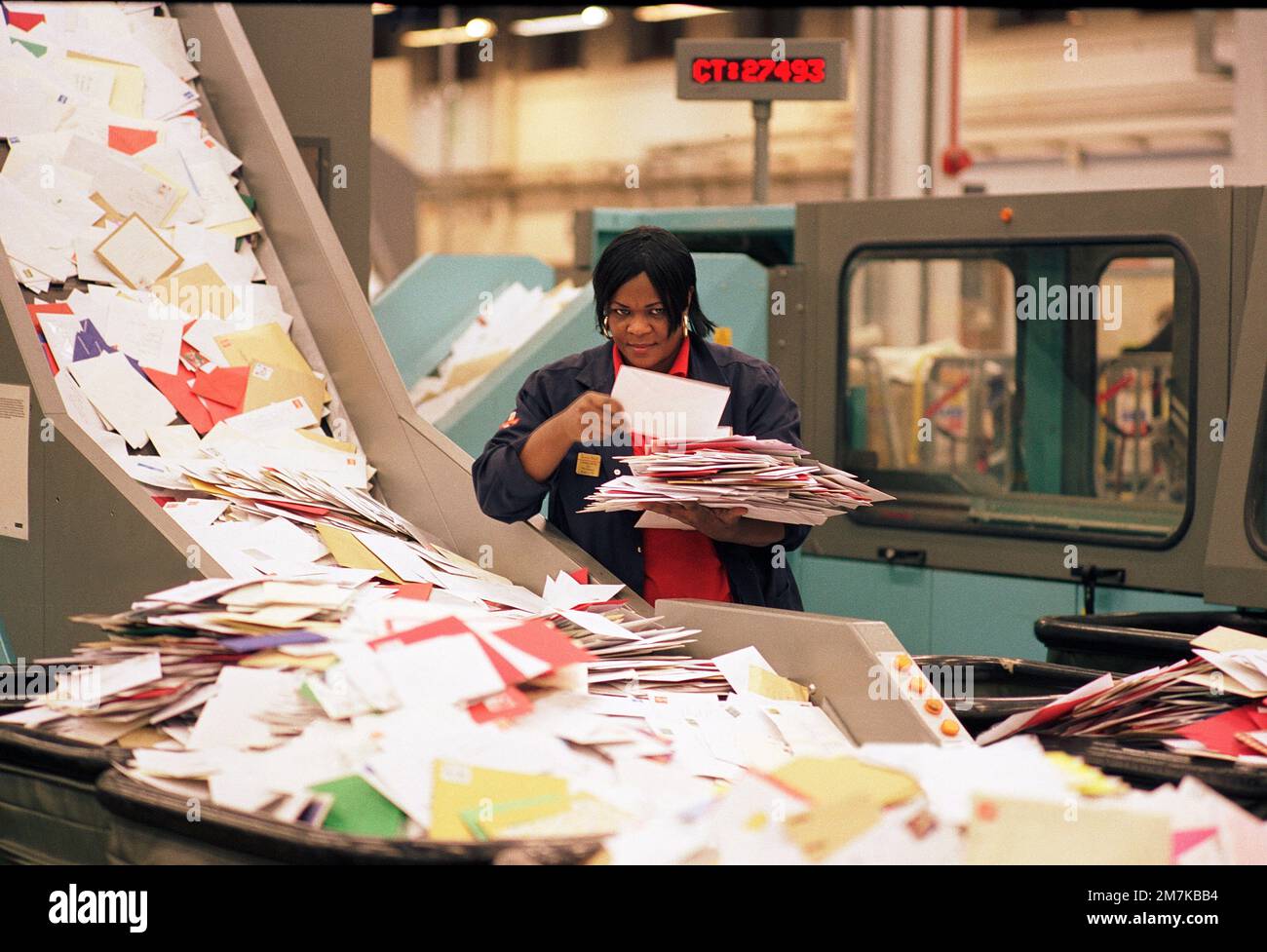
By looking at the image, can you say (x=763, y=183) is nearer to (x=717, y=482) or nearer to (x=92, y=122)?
(x=92, y=122)

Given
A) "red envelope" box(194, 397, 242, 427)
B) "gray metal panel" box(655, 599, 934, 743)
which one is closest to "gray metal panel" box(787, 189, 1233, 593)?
"gray metal panel" box(655, 599, 934, 743)

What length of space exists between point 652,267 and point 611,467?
1.46 ft

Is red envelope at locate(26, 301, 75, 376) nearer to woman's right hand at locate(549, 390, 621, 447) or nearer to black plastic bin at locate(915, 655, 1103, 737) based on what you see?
woman's right hand at locate(549, 390, 621, 447)

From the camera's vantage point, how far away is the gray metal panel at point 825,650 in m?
2.07

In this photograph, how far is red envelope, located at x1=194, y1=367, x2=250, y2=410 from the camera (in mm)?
2971

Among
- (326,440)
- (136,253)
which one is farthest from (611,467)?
(136,253)

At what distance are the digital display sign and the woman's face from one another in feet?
7.45

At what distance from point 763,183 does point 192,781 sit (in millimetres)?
3603

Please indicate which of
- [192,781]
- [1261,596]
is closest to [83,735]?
[192,781]

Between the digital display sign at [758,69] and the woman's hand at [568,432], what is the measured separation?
2429mm
